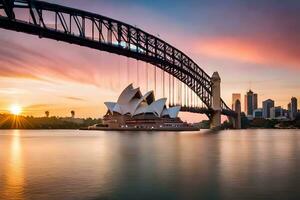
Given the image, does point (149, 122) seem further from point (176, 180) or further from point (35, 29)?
point (176, 180)

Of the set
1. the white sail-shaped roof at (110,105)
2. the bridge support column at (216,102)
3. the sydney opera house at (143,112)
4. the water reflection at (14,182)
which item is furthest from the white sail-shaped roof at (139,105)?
the water reflection at (14,182)

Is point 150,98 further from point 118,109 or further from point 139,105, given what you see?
point 118,109

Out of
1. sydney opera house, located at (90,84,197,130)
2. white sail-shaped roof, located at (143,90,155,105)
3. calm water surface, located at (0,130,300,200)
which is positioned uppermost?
white sail-shaped roof, located at (143,90,155,105)

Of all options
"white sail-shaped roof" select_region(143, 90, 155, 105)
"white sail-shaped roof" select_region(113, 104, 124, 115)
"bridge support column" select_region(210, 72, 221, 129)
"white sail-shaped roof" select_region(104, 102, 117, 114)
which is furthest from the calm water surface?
"bridge support column" select_region(210, 72, 221, 129)

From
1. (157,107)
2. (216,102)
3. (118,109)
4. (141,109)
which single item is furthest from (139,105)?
(216,102)

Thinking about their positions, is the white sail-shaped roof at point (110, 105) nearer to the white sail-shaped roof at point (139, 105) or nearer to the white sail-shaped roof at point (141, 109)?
the white sail-shaped roof at point (139, 105)

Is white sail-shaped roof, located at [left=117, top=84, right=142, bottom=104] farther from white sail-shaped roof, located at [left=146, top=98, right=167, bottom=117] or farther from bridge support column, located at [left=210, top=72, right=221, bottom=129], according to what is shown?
bridge support column, located at [left=210, top=72, right=221, bottom=129]

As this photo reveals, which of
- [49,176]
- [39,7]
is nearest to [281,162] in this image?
[49,176]
